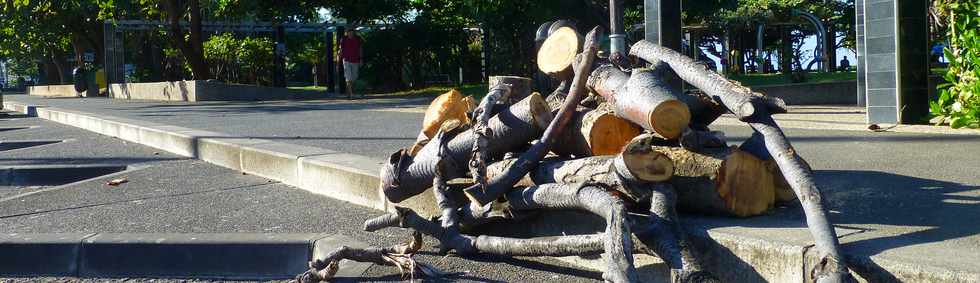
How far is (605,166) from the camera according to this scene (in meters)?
3.73

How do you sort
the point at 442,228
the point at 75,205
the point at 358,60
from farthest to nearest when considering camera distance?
the point at 358,60 → the point at 75,205 → the point at 442,228

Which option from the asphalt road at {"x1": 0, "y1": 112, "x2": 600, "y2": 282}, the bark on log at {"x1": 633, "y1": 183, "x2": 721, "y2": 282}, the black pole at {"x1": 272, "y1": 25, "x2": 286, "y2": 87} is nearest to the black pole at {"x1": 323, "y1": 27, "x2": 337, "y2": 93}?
the black pole at {"x1": 272, "y1": 25, "x2": 286, "y2": 87}

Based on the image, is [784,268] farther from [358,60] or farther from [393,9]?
[393,9]

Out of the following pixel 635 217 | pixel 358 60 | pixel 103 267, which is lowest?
pixel 103 267

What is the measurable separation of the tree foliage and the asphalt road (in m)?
5.02

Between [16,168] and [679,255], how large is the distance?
6.92 m

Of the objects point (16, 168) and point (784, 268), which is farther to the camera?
point (16, 168)

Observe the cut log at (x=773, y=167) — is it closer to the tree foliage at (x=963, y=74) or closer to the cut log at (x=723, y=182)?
the cut log at (x=723, y=182)

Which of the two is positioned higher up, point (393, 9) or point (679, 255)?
point (393, 9)

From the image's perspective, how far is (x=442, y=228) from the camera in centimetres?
416

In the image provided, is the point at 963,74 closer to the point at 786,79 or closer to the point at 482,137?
the point at 482,137

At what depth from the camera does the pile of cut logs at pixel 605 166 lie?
3283 millimetres

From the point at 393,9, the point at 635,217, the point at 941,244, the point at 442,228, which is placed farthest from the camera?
the point at 393,9

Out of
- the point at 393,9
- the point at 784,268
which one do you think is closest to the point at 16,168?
the point at 784,268
